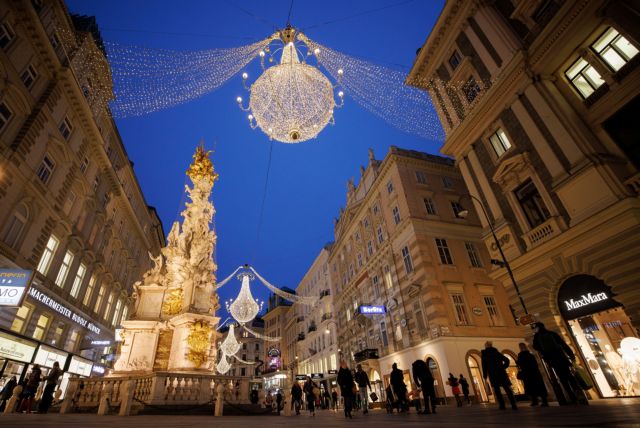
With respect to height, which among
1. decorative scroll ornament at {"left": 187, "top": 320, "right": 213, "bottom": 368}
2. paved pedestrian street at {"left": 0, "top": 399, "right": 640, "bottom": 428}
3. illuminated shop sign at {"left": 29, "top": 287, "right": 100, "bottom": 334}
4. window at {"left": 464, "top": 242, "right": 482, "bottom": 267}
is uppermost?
window at {"left": 464, "top": 242, "right": 482, "bottom": 267}

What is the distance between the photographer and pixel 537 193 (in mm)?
15922

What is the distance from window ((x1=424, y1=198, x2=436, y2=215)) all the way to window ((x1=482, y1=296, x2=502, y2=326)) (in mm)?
7962

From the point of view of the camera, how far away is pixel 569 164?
1405cm

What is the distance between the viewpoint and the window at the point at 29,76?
20056 millimetres

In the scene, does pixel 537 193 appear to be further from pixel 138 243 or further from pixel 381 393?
pixel 138 243

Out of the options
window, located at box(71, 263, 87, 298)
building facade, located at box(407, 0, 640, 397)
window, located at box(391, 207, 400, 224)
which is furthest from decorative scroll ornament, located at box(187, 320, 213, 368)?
window, located at box(391, 207, 400, 224)

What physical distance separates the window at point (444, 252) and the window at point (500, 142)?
1045 cm

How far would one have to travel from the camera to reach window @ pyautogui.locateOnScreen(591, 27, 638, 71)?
12.7 m

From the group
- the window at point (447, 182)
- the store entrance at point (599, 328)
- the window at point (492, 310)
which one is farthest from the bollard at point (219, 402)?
the window at point (447, 182)

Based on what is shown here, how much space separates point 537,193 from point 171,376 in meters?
17.7

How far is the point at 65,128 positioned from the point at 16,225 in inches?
345

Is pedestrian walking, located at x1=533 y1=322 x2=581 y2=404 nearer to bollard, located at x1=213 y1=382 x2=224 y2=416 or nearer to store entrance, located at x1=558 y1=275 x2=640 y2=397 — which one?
store entrance, located at x1=558 y1=275 x2=640 y2=397

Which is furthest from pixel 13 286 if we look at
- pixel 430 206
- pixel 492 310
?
pixel 492 310

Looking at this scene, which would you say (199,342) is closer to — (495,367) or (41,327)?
(495,367)
